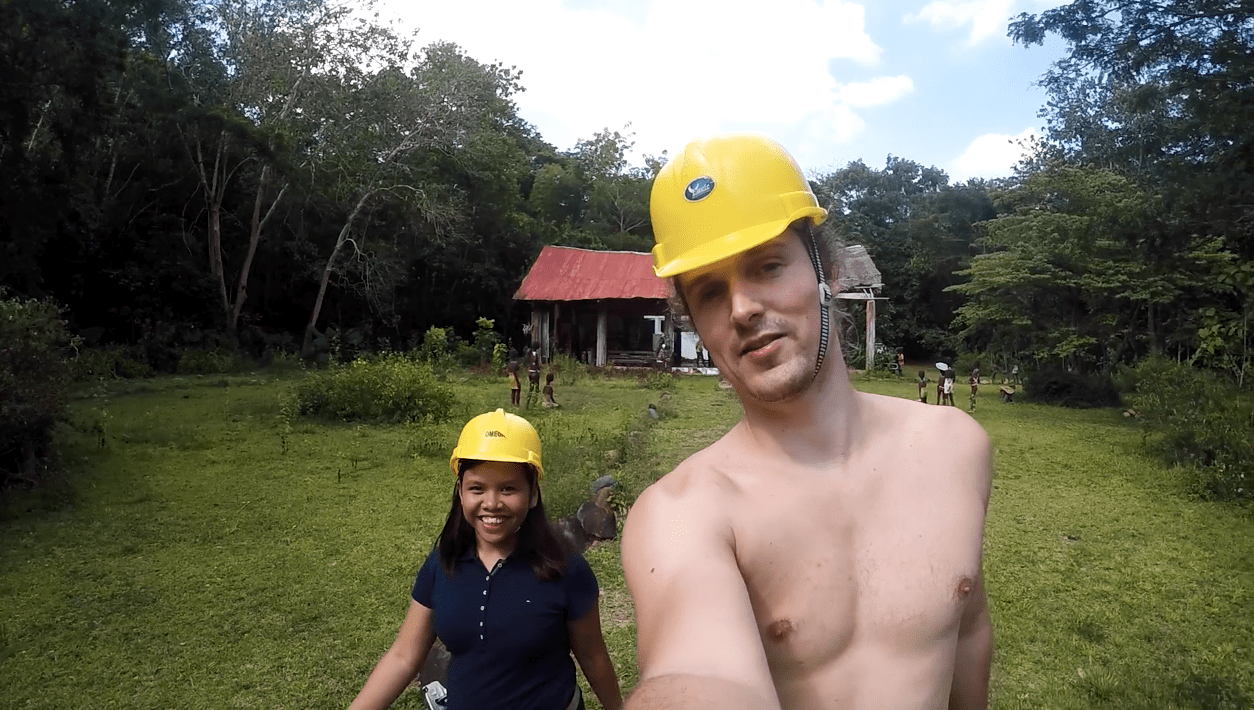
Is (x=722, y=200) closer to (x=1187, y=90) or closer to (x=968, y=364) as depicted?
(x=1187, y=90)

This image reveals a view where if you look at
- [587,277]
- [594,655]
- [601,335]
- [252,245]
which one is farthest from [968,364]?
[594,655]


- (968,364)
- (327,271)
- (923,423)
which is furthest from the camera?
(968,364)

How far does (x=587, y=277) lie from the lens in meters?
21.1

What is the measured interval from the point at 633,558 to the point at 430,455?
8.19 m

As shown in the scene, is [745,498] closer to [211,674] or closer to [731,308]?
[731,308]

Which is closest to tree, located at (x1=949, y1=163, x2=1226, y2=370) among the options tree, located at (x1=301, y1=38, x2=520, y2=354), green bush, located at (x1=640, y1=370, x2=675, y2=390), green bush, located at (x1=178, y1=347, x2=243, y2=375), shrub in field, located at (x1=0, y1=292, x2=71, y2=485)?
green bush, located at (x1=640, y1=370, x2=675, y2=390)

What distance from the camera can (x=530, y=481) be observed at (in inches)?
85.8

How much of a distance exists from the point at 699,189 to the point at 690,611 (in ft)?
1.92

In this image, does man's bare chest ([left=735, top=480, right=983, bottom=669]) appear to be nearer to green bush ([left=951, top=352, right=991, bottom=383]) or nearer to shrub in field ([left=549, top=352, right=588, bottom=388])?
shrub in field ([left=549, top=352, right=588, bottom=388])

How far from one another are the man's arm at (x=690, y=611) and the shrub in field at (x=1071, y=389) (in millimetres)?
15981

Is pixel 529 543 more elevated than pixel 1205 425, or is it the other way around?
pixel 529 543

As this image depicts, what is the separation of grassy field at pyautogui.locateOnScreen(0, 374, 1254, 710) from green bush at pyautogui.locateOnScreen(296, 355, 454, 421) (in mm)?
981

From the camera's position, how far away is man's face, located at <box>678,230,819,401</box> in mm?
1160

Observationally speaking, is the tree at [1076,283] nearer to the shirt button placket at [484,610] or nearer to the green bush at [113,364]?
the shirt button placket at [484,610]
